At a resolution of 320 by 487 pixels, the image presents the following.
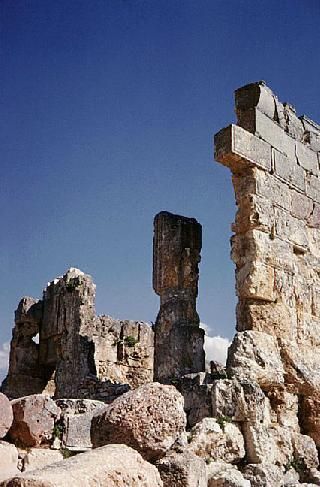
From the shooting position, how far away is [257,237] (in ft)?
25.6

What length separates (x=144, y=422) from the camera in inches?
197

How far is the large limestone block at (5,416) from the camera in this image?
5.18 meters

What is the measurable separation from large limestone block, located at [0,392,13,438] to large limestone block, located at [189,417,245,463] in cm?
167

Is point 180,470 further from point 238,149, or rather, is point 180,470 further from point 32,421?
point 238,149

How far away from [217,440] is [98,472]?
8.52 feet

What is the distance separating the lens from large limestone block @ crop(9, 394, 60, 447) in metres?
5.29

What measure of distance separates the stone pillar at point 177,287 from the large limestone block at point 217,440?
366 centimetres

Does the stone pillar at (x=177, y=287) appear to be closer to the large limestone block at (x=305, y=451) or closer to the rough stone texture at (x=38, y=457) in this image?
the large limestone block at (x=305, y=451)

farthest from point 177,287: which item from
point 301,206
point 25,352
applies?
point 25,352

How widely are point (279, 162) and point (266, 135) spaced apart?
412mm

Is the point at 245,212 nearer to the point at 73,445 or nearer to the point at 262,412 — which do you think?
the point at 262,412

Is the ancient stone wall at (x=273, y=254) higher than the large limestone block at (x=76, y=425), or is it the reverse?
the ancient stone wall at (x=273, y=254)

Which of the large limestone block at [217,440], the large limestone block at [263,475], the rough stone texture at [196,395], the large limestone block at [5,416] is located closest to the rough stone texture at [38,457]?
the large limestone block at [5,416]

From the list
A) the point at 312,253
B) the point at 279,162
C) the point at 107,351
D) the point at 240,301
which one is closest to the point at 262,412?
the point at 240,301
